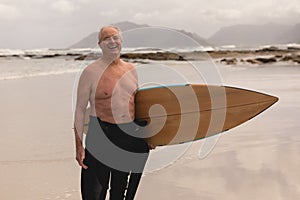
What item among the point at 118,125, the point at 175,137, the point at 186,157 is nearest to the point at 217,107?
the point at 175,137

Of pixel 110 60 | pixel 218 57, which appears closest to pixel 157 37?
pixel 110 60

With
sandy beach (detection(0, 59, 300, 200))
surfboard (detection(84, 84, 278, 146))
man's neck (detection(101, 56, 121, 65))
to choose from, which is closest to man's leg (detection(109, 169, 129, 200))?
surfboard (detection(84, 84, 278, 146))

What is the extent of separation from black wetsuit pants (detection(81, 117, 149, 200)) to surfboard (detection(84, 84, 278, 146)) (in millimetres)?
201

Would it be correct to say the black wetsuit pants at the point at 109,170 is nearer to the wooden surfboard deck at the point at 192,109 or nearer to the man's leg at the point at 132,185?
the man's leg at the point at 132,185

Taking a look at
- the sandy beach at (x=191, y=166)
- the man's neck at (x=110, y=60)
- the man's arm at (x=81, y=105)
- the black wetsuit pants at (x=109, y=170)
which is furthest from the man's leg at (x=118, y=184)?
the sandy beach at (x=191, y=166)

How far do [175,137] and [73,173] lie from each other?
1.56 metres

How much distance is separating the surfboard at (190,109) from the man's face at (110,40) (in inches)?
16.6

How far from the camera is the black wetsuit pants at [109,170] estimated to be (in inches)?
102

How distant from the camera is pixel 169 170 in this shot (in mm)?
4406

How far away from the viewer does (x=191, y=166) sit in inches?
178

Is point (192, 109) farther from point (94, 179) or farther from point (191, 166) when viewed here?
point (191, 166)

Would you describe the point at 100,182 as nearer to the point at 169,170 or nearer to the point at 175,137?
the point at 175,137

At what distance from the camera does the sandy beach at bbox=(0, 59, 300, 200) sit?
3793 mm

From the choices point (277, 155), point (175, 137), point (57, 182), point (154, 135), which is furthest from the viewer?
point (277, 155)
